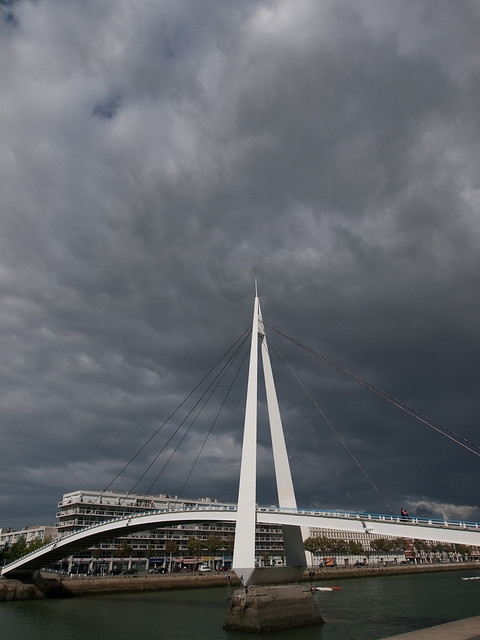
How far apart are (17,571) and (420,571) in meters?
85.7

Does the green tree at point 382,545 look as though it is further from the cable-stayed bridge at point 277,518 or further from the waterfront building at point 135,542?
the cable-stayed bridge at point 277,518

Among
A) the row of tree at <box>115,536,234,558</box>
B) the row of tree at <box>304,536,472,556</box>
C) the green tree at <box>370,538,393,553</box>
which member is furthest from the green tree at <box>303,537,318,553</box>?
the green tree at <box>370,538,393,553</box>

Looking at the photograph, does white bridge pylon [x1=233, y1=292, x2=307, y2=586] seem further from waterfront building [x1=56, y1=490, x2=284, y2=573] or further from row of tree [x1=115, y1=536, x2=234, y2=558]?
row of tree [x1=115, y1=536, x2=234, y2=558]

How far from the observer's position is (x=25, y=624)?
1328 inches

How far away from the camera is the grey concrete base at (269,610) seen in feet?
91.9

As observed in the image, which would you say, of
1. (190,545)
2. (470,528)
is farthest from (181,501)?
(470,528)

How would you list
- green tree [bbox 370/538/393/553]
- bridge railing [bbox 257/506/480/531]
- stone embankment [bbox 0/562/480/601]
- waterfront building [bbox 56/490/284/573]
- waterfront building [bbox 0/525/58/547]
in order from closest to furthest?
bridge railing [bbox 257/506/480/531] < stone embankment [bbox 0/562/480/601] < waterfront building [bbox 56/490/284/573] < waterfront building [bbox 0/525/58/547] < green tree [bbox 370/538/393/553]

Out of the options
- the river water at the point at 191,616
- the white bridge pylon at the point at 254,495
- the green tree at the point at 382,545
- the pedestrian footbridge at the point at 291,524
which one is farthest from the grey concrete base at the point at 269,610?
the green tree at the point at 382,545

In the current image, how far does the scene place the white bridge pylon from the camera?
98.0ft

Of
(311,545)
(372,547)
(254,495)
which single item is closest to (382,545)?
(372,547)

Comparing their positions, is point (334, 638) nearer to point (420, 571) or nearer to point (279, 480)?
point (279, 480)

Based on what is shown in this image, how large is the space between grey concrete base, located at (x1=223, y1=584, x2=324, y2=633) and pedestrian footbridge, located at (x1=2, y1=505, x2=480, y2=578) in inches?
170

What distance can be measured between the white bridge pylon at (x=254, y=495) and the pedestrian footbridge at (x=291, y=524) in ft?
6.34

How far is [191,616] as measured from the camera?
35031 mm
